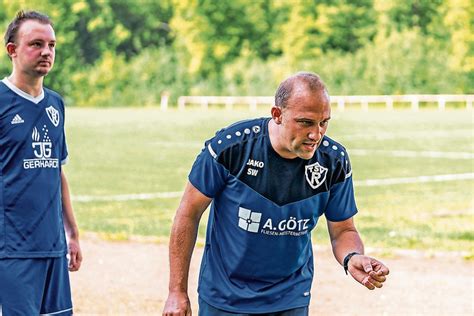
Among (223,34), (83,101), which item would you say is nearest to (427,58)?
(223,34)

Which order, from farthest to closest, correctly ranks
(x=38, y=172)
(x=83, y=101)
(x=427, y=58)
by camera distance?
(x=83, y=101) → (x=427, y=58) → (x=38, y=172)

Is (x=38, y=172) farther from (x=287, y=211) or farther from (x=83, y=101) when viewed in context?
(x=83, y=101)

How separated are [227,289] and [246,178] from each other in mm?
520

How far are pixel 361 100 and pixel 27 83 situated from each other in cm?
5903

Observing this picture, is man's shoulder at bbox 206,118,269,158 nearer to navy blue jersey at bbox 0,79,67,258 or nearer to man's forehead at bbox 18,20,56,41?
navy blue jersey at bbox 0,79,67,258

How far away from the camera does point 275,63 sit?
73562mm

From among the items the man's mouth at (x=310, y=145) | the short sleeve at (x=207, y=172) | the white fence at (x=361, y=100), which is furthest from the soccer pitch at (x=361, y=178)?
the white fence at (x=361, y=100)

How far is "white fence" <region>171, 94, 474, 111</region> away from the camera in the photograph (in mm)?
60438

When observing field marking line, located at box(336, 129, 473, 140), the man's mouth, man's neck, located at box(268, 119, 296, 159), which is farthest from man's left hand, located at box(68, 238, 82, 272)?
field marking line, located at box(336, 129, 473, 140)

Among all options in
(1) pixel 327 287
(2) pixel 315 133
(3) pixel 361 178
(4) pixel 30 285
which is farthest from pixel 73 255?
(3) pixel 361 178

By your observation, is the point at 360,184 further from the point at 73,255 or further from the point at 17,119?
the point at 17,119

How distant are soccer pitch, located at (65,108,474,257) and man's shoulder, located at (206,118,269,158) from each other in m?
7.88

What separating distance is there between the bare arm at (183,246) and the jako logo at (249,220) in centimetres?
16

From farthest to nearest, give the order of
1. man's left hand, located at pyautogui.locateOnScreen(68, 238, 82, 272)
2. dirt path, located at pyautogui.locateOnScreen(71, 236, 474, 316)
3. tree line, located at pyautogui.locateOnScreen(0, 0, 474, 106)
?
tree line, located at pyautogui.locateOnScreen(0, 0, 474, 106) → dirt path, located at pyautogui.locateOnScreen(71, 236, 474, 316) → man's left hand, located at pyautogui.locateOnScreen(68, 238, 82, 272)
